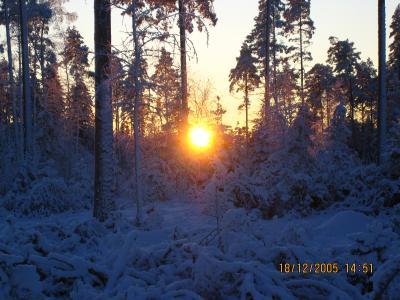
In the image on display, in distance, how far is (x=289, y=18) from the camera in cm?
2995

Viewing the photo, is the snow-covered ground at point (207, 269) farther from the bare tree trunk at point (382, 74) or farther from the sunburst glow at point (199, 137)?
the sunburst glow at point (199, 137)

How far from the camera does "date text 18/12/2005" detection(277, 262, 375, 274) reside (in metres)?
4.25

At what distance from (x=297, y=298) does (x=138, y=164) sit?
7.71m

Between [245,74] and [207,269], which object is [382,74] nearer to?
[207,269]

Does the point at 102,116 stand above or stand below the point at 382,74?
below

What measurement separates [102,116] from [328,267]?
648 cm

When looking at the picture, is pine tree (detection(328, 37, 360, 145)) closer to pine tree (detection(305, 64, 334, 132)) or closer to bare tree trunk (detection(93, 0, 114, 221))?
pine tree (detection(305, 64, 334, 132))

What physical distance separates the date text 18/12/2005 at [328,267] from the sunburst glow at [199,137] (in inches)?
534

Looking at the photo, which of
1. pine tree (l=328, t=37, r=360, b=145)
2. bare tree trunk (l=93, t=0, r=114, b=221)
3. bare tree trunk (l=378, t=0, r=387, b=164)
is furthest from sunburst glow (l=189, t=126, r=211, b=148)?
pine tree (l=328, t=37, r=360, b=145)

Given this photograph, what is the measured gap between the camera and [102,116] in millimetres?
9242

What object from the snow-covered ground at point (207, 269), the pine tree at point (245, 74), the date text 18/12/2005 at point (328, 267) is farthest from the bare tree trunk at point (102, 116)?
the pine tree at point (245, 74)

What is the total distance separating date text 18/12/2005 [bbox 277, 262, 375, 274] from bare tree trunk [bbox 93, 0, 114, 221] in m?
5.78

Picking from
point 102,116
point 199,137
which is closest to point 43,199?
point 102,116

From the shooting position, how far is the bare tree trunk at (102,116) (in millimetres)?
9219
